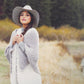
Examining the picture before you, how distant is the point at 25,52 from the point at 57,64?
97 centimetres

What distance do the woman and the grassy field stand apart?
547 mm

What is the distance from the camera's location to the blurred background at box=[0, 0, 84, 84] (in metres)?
3.54

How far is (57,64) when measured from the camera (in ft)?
12.3

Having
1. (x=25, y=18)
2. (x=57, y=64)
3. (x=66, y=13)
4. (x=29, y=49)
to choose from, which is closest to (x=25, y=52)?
(x=29, y=49)

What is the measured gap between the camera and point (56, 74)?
3736mm

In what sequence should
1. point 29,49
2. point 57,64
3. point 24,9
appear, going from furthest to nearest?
point 57,64 < point 24,9 < point 29,49

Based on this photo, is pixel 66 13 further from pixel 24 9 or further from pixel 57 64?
pixel 24 9

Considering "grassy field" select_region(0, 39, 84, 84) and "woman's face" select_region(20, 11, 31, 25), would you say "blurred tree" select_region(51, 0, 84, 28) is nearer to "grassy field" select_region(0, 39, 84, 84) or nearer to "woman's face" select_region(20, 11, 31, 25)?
"grassy field" select_region(0, 39, 84, 84)

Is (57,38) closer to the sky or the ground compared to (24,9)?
closer to the ground

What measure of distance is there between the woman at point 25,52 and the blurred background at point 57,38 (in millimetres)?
492

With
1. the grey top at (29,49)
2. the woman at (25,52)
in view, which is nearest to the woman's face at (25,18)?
the woman at (25,52)

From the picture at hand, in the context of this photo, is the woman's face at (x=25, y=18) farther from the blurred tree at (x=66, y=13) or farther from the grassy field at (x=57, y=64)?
the blurred tree at (x=66, y=13)

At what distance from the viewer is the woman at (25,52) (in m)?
2.89

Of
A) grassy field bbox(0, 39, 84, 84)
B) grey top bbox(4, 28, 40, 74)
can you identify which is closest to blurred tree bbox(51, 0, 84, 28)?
grassy field bbox(0, 39, 84, 84)
